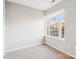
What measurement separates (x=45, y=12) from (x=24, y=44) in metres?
2.70

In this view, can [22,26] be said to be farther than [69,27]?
Yes

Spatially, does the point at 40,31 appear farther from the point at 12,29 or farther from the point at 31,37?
the point at 12,29

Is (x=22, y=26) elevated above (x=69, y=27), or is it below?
above

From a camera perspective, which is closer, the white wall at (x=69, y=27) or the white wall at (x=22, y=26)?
the white wall at (x=69, y=27)

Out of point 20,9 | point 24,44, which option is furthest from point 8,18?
point 24,44

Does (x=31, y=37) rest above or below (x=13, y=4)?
below

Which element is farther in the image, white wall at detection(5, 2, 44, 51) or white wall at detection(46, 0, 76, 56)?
white wall at detection(5, 2, 44, 51)

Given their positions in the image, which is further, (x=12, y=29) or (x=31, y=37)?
(x=31, y=37)

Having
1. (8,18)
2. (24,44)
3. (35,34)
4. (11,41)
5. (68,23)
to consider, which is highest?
(8,18)

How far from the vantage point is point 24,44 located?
14.0 ft

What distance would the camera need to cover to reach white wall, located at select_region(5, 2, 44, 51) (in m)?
3.75

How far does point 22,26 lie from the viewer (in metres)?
4.22

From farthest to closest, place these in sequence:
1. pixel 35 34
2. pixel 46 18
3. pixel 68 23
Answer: pixel 46 18
pixel 35 34
pixel 68 23

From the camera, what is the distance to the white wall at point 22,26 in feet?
12.3
